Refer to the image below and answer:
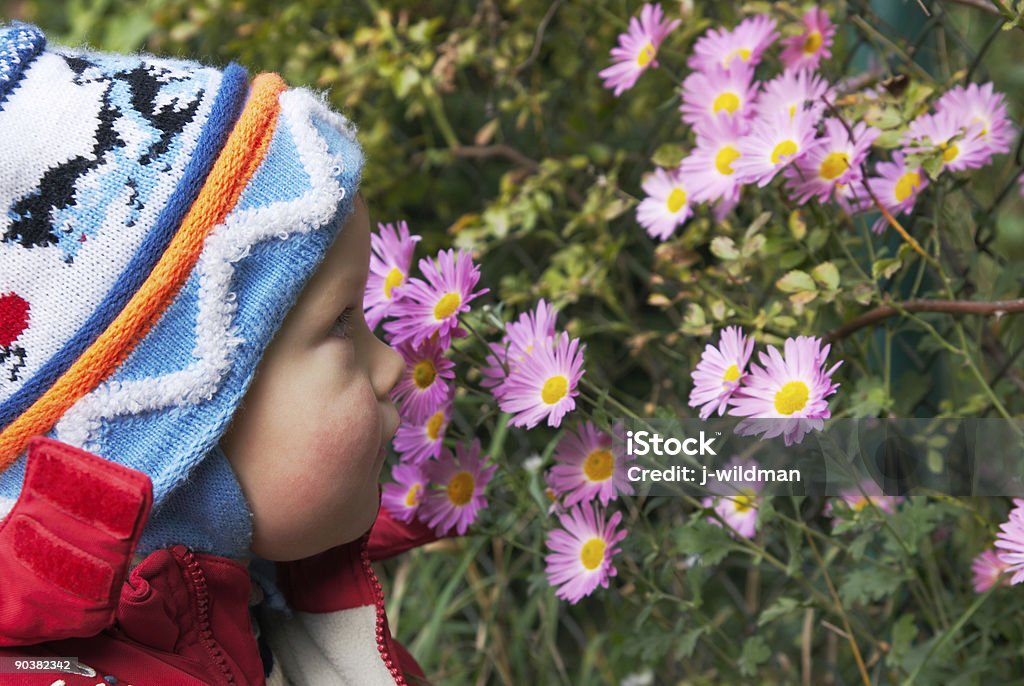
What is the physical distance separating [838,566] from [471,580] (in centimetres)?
64

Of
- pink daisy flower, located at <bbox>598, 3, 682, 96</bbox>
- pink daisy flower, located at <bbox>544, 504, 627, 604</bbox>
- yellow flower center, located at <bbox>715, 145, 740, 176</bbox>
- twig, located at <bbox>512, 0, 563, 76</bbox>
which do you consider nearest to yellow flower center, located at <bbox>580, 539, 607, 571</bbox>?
pink daisy flower, located at <bbox>544, 504, 627, 604</bbox>

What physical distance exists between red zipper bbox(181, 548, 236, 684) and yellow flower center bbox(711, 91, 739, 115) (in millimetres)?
745

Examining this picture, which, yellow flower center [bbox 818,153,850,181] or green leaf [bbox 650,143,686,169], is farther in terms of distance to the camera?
green leaf [bbox 650,143,686,169]

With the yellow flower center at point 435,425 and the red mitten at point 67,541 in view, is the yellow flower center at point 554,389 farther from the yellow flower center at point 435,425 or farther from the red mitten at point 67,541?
the red mitten at point 67,541

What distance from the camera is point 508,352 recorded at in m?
→ 1.12

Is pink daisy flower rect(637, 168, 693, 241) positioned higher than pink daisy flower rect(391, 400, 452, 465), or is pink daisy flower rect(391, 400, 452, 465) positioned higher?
pink daisy flower rect(637, 168, 693, 241)

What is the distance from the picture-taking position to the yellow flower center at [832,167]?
1155mm

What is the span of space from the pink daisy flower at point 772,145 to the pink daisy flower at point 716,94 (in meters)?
0.06

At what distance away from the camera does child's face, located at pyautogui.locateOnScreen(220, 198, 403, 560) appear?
2.95ft

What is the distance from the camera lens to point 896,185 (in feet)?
3.88

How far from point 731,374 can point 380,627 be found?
0.43m

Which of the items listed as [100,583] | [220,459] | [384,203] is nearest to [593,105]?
[384,203]

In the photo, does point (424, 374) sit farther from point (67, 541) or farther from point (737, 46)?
point (737, 46)

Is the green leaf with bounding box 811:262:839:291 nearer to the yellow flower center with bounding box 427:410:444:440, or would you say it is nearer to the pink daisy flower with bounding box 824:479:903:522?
the pink daisy flower with bounding box 824:479:903:522
